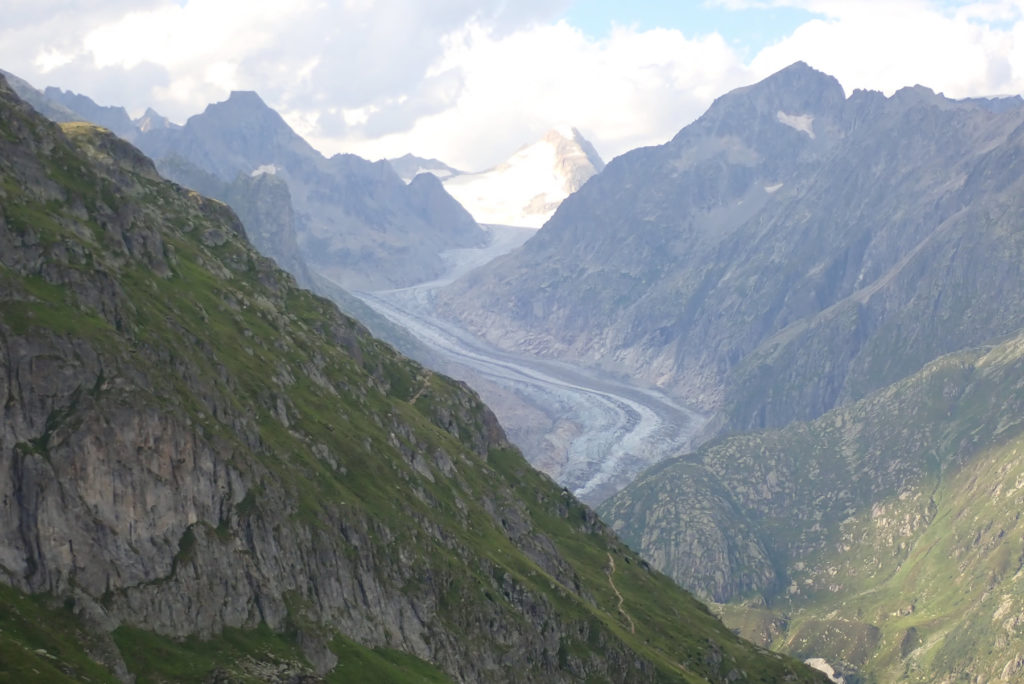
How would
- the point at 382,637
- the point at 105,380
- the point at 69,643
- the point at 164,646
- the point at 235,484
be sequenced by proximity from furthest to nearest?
1. the point at 382,637
2. the point at 235,484
3. the point at 105,380
4. the point at 164,646
5. the point at 69,643

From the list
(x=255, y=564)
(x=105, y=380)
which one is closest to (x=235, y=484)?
(x=255, y=564)

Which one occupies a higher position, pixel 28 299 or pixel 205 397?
pixel 28 299

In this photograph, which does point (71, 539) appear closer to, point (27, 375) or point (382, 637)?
point (27, 375)

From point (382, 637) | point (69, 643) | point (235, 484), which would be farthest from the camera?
point (382, 637)

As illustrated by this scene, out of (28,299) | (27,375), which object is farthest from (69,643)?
(28,299)

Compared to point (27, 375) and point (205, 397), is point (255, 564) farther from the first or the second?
point (27, 375)

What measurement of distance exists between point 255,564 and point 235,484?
12.3 metres

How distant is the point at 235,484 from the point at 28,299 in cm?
3835

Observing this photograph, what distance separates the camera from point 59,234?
654 ft

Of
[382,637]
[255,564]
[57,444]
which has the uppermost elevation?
[57,444]

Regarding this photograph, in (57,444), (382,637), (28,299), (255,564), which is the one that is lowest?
(382,637)

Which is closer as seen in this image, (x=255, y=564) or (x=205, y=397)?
(x=255, y=564)

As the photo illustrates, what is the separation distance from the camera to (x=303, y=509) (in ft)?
644

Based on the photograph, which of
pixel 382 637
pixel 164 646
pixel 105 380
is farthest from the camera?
pixel 382 637
